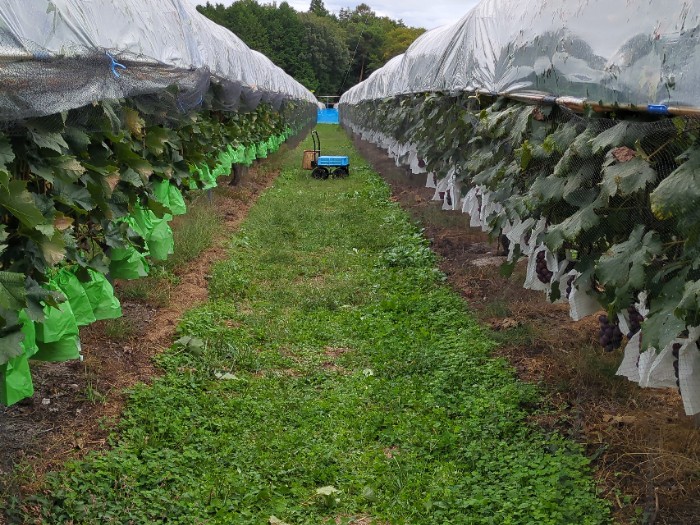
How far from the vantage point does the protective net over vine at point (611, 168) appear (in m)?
3.13

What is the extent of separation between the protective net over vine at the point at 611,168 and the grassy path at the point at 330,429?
777 millimetres

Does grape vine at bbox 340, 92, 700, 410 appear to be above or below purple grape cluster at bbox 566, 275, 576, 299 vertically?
above

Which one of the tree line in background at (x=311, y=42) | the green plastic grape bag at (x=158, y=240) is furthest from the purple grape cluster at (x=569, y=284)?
the tree line in background at (x=311, y=42)

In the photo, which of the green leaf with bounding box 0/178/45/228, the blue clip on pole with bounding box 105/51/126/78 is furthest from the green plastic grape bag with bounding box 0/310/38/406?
the blue clip on pole with bounding box 105/51/126/78

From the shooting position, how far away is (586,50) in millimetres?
4551

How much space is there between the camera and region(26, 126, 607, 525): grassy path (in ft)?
12.6

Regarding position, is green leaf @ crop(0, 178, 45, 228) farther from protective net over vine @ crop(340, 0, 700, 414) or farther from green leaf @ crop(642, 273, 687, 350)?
green leaf @ crop(642, 273, 687, 350)

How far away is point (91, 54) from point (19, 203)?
143 cm

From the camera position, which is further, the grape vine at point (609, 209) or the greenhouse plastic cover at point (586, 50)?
the greenhouse plastic cover at point (586, 50)

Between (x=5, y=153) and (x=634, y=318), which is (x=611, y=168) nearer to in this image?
(x=634, y=318)

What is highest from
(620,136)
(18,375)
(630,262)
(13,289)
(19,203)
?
(620,136)

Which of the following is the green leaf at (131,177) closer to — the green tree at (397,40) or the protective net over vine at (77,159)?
the protective net over vine at (77,159)

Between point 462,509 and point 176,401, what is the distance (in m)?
2.05

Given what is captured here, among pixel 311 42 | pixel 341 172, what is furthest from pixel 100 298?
pixel 311 42
